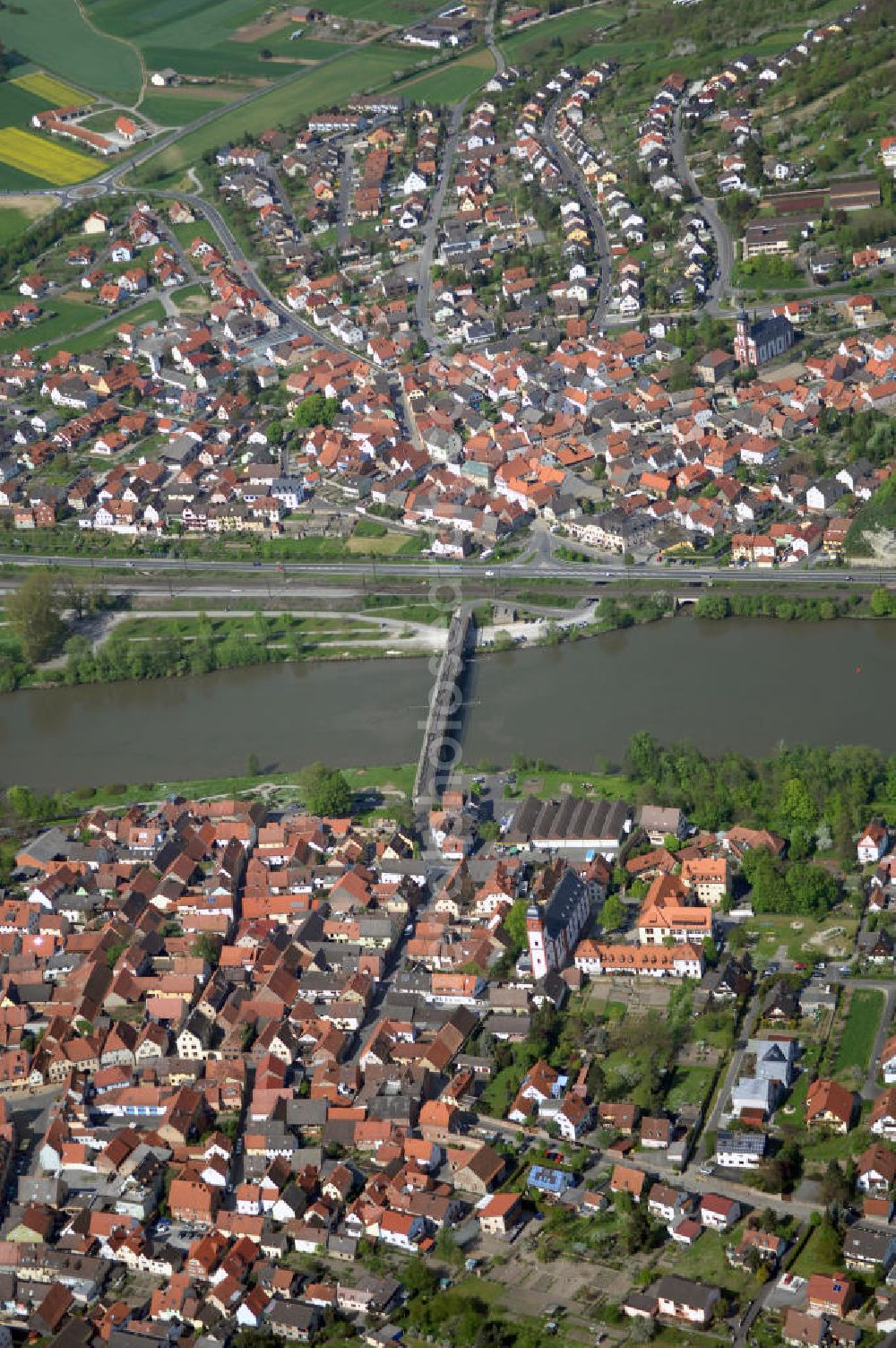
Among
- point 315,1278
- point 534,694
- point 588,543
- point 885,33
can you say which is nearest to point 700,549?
point 588,543

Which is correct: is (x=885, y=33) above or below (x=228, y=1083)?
above

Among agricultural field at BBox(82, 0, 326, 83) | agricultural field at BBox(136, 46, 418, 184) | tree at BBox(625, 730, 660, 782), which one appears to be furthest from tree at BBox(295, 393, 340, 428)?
agricultural field at BBox(82, 0, 326, 83)

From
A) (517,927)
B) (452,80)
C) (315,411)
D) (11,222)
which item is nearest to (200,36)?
(452,80)

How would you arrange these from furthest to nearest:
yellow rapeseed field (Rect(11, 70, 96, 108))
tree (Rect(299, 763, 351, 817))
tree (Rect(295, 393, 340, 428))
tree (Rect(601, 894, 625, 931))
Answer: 1. yellow rapeseed field (Rect(11, 70, 96, 108))
2. tree (Rect(295, 393, 340, 428))
3. tree (Rect(299, 763, 351, 817))
4. tree (Rect(601, 894, 625, 931))

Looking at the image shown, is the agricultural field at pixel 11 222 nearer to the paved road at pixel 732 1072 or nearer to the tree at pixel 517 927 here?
the tree at pixel 517 927

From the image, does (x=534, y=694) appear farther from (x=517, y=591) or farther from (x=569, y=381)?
(x=569, y=381)

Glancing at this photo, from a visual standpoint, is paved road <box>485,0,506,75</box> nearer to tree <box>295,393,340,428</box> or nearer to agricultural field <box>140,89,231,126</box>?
agricultural field <box>140,89,231,126</box>
